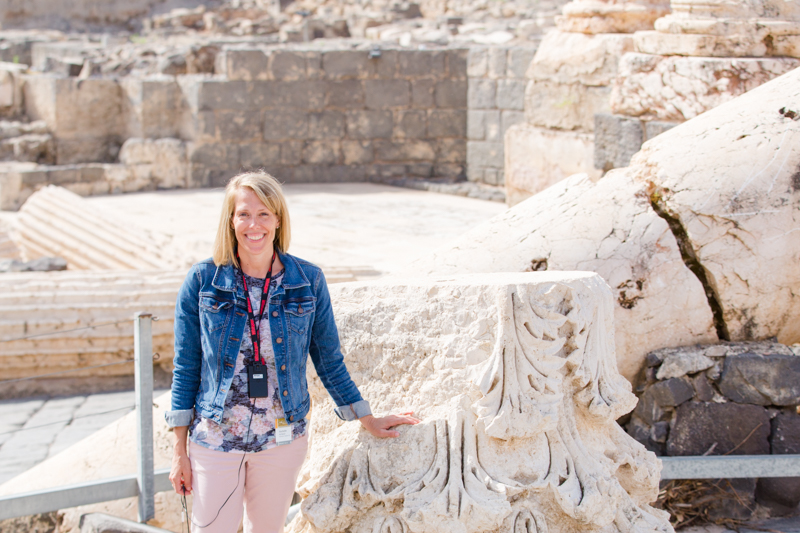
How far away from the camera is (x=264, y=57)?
33.6ft

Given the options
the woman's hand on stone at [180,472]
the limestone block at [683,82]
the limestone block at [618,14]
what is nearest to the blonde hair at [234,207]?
the woman's hand on stone at [180,472]

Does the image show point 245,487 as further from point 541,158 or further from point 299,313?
point 541,158

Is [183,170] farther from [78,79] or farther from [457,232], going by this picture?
[457,232]

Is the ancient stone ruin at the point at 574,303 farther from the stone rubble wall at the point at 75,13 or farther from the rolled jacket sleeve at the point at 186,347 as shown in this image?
the stone rubble wall at the point at 75,13

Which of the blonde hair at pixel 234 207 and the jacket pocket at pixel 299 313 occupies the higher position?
the blonde hair at pixel 234 207

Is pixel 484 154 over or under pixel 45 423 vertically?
over

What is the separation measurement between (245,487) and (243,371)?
0.32 metres

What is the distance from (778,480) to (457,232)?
4573 mm

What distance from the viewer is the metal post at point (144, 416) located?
2988mm

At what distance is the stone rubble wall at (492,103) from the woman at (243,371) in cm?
773

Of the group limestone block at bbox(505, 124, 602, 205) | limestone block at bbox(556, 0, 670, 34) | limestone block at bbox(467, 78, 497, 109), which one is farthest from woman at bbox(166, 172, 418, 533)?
limestone block at bbox(467, 78, 497, 109)

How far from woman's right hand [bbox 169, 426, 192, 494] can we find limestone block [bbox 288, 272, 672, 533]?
0.34m

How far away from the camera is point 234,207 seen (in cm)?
225

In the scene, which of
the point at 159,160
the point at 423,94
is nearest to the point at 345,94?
the point at 423,94
